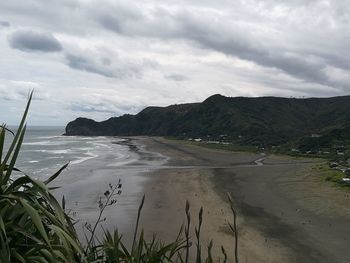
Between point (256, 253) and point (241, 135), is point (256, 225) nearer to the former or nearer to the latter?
point (256, 253)

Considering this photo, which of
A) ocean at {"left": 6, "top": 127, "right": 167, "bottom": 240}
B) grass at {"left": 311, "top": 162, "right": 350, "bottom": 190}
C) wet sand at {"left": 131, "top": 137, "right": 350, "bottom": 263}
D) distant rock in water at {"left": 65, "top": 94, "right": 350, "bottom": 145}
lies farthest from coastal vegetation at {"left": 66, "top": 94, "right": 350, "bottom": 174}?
wet sand at {"left": 131, "top": 137, "right": 350, "bottom": 263}

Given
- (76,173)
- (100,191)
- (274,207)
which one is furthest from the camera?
(76,173)

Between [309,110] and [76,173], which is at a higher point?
[309,110]

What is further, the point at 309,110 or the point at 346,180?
the point at 309,110

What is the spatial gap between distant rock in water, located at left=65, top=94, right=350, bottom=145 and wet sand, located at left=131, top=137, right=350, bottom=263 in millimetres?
69661

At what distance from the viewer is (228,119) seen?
118250 millimetres

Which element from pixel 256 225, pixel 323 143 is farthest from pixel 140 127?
pixel 256 225

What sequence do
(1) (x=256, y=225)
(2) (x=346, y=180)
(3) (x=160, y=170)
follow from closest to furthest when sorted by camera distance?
(1) (x=256, y=225)
(2) (x=346, y=180)
(3) (x=160, y=170)

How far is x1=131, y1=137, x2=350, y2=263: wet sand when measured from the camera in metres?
15.2

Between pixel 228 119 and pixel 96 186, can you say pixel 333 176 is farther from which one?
pixel 228 119

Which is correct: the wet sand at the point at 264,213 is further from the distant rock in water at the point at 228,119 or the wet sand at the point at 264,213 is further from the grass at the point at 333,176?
the distant rock in water at the point at 228,119

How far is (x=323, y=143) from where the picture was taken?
70250 millimetres

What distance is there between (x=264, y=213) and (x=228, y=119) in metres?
97.6

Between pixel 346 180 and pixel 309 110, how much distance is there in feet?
385
